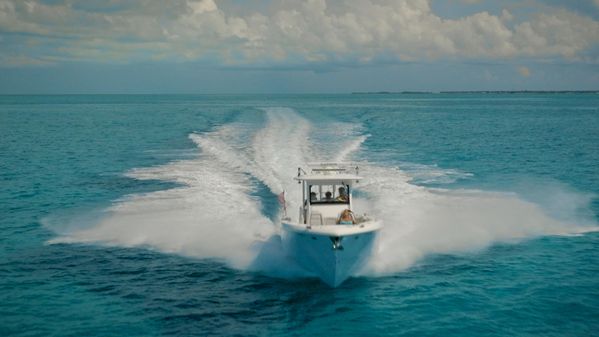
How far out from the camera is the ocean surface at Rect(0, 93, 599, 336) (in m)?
18.2

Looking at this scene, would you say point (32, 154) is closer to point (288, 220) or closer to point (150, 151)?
point (150, 151)

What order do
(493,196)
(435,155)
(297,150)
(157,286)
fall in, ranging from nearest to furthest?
(157,286) → (493,196) → (297,150) → (435,155)

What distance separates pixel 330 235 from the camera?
20.1 m

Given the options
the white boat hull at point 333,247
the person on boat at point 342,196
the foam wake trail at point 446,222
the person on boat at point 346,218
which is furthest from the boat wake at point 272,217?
the person on boat at point 342,196

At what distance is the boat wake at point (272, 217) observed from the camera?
2497 cm

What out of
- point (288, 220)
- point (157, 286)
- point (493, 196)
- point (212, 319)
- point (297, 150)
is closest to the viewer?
point (212, 319)

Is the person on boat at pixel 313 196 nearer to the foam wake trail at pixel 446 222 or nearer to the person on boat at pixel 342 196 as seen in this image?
the person on boat at pixel 342 196

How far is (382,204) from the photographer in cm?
3262

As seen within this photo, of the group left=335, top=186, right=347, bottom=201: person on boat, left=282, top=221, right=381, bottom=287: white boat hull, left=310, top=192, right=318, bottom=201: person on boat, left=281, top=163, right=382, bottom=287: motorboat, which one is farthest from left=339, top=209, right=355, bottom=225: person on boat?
left=310, top=192, right=318, bottom=201: person on boat

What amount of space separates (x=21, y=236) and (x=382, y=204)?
61.4 ft

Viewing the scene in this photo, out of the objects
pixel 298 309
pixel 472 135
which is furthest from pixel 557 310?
pixel 472 135

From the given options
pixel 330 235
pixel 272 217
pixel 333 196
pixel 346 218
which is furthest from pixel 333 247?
pixel 272 217

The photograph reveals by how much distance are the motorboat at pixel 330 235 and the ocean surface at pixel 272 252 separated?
695 millimetres

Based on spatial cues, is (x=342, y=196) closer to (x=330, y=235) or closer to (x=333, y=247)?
(x=330, y=235)
